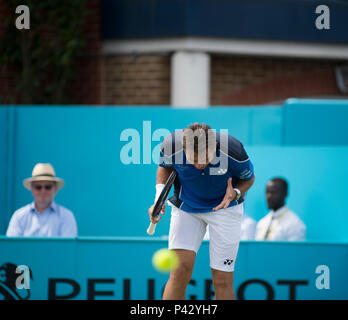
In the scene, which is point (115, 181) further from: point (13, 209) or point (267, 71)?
point (267, 71)

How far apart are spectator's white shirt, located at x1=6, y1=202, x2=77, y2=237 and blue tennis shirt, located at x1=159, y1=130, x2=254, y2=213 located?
5.75 feet

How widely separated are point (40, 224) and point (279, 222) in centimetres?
222

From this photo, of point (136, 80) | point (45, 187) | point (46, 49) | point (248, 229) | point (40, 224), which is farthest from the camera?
point (136, 80)

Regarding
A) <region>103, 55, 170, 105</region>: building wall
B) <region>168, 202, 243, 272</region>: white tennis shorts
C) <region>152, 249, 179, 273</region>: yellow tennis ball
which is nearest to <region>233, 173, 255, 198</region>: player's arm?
<region>168, 202, 243, 272</region>: white tennis shorts

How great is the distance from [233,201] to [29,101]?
4.82m

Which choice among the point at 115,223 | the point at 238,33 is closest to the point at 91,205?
the point at 115,223

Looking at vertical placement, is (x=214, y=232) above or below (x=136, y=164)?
below

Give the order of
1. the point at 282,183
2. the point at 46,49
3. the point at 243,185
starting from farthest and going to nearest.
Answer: the point at 46,49 → the point at 282,183 → the point at 243,185

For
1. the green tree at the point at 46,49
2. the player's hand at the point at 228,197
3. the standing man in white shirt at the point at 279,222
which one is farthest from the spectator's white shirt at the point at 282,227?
the green tree at the point at 46,49

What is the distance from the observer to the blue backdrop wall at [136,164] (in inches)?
287

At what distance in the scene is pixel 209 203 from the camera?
4.77 metres

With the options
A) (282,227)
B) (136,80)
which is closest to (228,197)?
(282,227)

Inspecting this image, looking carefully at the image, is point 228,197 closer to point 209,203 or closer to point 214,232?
point 209,203

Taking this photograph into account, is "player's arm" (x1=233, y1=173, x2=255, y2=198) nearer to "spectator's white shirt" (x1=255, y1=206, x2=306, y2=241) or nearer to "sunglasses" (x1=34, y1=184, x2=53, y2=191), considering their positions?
"spectator's white shirt" (x1=255, y1=206, x2=306, y2=241)
